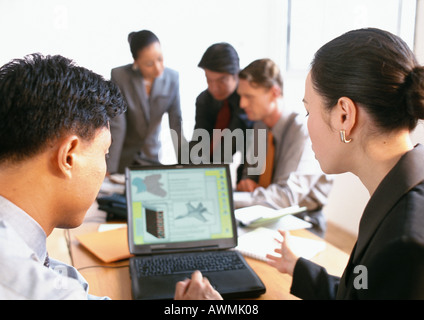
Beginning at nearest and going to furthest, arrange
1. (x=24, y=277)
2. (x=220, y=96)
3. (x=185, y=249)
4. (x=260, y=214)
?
(x=24, y=277), (x=185, y=249), (x=260, y=214), (x=220, y=96)

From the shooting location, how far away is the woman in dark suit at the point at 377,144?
0.71 meters

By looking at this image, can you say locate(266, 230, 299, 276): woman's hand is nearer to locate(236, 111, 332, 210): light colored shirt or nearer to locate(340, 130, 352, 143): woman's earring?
locate(340, 130, 352, 143): woman's earring

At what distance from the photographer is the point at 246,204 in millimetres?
1849

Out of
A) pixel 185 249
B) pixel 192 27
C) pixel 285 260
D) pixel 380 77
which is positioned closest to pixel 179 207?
pixel 185 249

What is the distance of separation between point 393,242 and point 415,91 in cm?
31

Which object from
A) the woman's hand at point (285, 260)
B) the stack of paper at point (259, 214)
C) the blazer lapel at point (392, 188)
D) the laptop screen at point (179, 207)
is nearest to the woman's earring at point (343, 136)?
the blazer lapel at point (392, 188)

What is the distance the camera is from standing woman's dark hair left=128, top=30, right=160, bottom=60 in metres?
2.05

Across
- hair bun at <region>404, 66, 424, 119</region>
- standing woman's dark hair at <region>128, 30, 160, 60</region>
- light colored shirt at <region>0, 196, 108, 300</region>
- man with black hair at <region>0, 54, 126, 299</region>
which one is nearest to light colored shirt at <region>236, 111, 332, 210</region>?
standing woman's dark hair at <region>128, 30, 160, 60</region>

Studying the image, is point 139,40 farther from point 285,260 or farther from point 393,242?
point 393,242

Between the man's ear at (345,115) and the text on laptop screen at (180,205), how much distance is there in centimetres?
55

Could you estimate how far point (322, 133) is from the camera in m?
0.99

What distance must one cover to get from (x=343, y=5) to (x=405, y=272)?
215 cm
